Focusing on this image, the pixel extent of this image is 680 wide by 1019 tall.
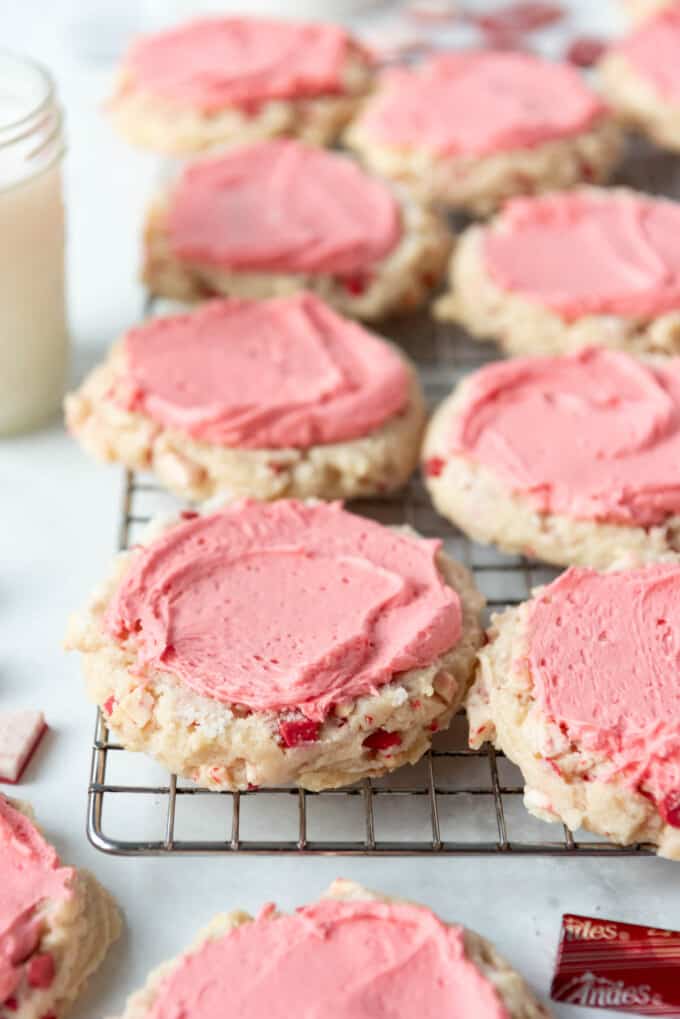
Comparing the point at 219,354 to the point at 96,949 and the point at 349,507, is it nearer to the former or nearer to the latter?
the point at 349,507

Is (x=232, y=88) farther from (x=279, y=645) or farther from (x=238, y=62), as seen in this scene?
(x=279, y=645)

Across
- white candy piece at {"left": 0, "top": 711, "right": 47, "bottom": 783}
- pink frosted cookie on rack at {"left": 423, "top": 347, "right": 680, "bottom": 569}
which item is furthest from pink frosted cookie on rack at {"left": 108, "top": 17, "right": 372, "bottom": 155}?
white candy piece at {"left": 0, "top": 711, "right": 47, "bottom": 783}

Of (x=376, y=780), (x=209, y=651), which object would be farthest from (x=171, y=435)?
(x=376, y=780)

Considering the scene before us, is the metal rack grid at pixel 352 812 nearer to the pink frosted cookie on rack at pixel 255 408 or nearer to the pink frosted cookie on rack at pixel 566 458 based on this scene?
the pink frosted cookie on rack at pixel 566 458

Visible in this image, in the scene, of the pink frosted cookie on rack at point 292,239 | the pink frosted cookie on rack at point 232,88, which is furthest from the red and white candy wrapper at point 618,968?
the pink frosted cookie on rack at point 232,88

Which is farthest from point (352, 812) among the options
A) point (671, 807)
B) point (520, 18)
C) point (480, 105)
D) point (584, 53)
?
point (520, 18)

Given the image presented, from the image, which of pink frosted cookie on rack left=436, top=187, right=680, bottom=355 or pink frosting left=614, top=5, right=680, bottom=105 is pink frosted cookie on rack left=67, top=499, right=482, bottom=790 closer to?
pink frosted cookie on rack left=436, top=187, right=680, bottom=355
